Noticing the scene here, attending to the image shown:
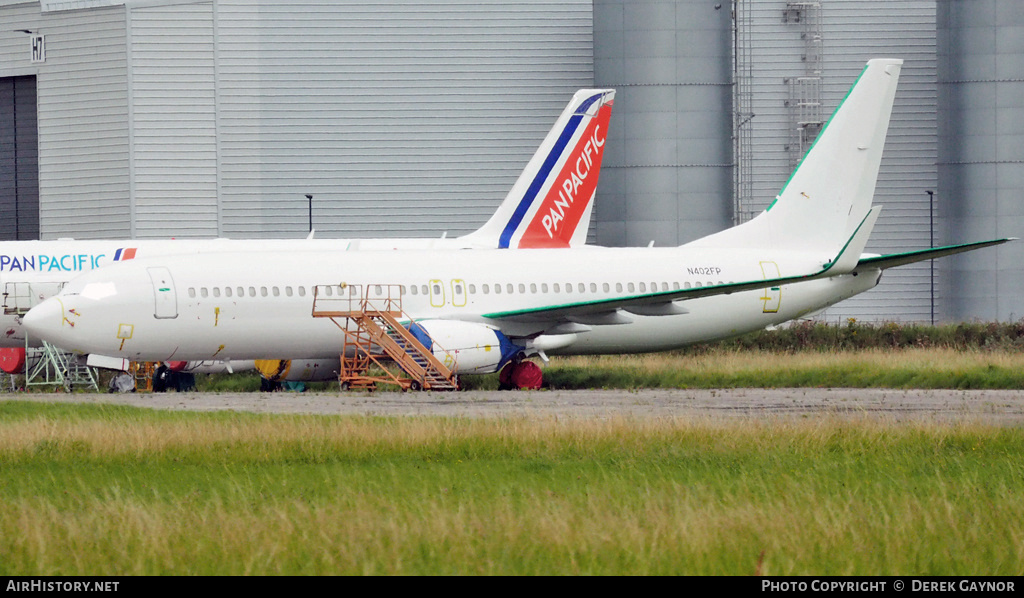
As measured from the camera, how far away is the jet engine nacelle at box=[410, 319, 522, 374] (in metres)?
33.5

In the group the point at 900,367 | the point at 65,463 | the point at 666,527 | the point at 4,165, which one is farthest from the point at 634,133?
the point at 666,527

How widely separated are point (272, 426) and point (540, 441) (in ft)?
13.3

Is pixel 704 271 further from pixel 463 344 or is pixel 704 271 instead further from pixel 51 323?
pixel 51 323

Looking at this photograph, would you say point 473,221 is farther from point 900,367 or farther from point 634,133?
point 900,367

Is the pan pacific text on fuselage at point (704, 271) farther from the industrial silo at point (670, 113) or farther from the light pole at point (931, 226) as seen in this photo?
the light pole at point (931, 226)

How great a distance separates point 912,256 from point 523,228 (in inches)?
491

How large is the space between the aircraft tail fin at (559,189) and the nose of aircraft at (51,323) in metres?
14.3

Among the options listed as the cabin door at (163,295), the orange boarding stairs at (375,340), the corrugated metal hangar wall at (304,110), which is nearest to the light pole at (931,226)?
the corrugated metal hangar wall at (304,110)

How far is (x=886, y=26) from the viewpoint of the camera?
62.1 meters

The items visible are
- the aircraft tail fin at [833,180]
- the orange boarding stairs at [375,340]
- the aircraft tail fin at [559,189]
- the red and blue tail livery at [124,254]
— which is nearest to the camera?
the orange boarding stairs at [375,340]

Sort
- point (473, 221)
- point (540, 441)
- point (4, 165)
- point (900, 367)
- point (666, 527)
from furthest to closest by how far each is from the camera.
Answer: point (4, 165)
point (473, 221)
point (900, 367)
point (540, 441)
point (666, 527)

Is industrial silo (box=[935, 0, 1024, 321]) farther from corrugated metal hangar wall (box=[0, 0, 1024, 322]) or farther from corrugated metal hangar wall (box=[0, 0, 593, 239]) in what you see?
corrugated metal hangar wall (box=[0, 0, 593, 239])

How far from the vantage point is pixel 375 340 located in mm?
33719

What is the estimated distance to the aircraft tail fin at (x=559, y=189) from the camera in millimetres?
43781
